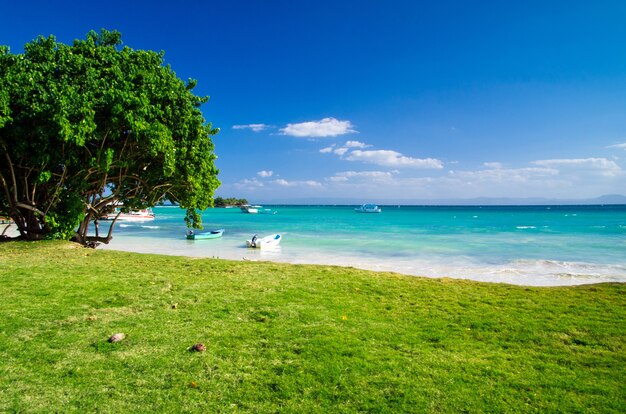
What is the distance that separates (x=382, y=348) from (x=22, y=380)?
13.9ft

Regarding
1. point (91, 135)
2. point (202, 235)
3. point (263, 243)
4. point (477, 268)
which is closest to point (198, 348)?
point (91, 135)

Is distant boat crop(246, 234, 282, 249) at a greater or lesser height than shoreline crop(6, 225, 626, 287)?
greater

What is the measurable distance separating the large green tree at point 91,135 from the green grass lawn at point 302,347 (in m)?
4.95

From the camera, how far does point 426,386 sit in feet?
13.5

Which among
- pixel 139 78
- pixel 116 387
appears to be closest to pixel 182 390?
pixel 116 387

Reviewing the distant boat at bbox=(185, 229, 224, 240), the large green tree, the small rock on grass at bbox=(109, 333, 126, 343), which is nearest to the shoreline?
the large green tree

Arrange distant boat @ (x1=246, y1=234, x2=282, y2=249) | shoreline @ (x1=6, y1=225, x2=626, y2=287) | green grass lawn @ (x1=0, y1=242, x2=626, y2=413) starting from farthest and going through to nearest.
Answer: distant boat @ (x1=246, y1=234, x2=282, y2=249)
shoreline @ (x1=6, y1=225, x2=626, y2=287)
green grass lawn @ (x1=0, y1=242, x2=626, y2=413)

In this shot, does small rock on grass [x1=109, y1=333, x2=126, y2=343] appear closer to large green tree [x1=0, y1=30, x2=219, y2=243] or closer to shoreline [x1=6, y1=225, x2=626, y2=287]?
large green tree [x1=0, y1=30, x2=219, y2=243]

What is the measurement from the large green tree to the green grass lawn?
4.95m

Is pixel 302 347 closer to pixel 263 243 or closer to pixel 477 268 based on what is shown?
pixel 477 268

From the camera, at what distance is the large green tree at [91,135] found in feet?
37.6

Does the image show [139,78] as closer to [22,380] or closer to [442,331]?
[22,380]

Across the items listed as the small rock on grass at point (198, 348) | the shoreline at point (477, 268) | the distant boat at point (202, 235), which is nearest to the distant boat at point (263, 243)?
the shoreline at point (477, 268)

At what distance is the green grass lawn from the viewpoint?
3859 millimetres
